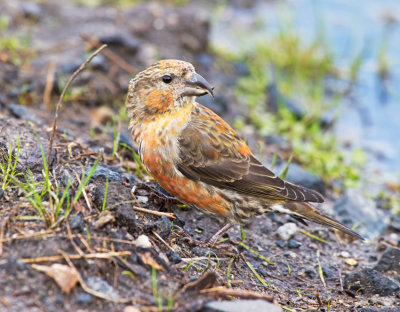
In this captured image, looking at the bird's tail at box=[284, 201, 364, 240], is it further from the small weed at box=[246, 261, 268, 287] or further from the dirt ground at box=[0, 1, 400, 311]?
the small weed at box=[246, 261, 268, 287]

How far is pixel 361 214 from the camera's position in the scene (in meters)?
5.86

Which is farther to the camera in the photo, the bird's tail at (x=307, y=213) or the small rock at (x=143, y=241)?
the bird's tail at (x=307, y=213)

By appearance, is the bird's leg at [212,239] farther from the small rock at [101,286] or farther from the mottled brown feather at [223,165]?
the small rock at [101,286]

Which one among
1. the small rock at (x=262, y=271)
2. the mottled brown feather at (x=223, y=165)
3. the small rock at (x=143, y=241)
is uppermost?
the mottled brown feather at (x=223, y=165)

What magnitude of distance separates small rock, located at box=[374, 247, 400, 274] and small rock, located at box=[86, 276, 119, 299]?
8.35ft

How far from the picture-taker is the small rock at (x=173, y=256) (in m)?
3.87

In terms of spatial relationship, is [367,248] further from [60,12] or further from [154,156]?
[60,12]

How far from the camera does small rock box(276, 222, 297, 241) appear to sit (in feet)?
16.9

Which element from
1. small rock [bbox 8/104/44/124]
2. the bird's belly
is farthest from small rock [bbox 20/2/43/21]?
the bird's belly

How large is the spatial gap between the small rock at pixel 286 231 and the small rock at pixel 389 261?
0.79m

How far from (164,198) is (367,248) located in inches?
83.3

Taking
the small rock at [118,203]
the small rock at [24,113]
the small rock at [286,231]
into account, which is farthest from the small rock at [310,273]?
the small rock at [24,113]

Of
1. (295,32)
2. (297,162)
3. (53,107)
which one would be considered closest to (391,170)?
(297,162)

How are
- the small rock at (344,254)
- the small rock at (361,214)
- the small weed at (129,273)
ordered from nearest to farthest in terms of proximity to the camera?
the small weed at (129,273) → the small rock at (344,254) → the small rock at (361,214)
